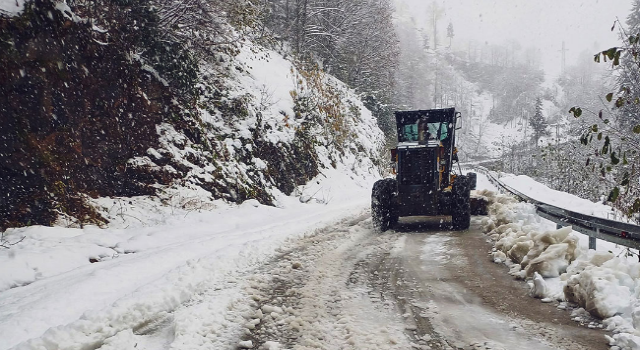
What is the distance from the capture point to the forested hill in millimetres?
6734

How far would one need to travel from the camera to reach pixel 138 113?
9.49 metres

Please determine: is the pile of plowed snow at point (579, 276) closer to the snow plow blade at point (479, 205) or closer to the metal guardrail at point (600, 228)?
the metal guardrail at point (600, 228)

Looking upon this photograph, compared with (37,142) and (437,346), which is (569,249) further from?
(37,142)

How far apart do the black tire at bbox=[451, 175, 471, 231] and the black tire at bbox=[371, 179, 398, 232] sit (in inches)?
53.6

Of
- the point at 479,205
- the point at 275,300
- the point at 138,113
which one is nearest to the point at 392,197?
the point at 479,205

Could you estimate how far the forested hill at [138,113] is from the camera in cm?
673

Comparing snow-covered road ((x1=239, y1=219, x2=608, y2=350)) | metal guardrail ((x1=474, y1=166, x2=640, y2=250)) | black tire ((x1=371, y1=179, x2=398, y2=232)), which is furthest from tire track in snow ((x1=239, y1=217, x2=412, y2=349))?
metal guardrail ((x1=474, y1=166, x2=640, y2=250))

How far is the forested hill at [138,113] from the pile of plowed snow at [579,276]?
22.9 ft

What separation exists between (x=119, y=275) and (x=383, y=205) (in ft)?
19.0

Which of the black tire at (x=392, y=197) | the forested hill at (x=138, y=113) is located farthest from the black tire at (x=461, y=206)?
the forested hill at (x=138, y=113)

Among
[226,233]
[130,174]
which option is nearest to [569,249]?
[226,233]

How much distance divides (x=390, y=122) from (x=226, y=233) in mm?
29759

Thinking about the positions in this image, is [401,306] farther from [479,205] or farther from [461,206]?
[479,205]

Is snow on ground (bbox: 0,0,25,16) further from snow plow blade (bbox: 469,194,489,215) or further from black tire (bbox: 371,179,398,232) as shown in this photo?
snow plow blade (bbox: 469,194,489,215)
